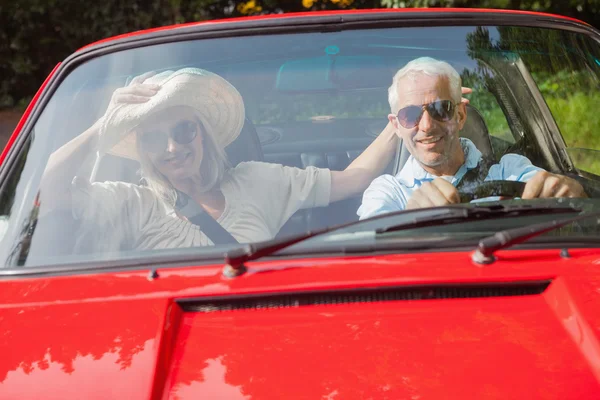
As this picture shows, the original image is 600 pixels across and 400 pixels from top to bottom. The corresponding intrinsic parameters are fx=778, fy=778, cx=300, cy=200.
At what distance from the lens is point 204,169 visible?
2.32m

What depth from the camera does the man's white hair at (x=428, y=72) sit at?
7.93ft

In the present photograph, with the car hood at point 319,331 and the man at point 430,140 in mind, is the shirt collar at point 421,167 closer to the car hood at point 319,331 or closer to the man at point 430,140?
the man at point 430,140

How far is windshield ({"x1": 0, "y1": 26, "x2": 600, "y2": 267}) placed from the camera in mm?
2188

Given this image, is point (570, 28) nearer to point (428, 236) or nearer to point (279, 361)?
point (428, 236)

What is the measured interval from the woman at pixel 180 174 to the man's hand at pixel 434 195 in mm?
216

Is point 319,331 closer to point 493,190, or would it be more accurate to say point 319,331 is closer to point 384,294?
point 384,294

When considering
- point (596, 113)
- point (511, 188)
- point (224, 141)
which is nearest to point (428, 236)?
point (511, 188)

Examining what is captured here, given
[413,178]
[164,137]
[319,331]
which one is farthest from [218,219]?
[319,331]

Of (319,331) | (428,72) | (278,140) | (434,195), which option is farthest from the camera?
(278,140)

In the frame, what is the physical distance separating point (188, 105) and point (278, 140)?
378 millimetres

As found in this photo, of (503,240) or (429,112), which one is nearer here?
(503,240)

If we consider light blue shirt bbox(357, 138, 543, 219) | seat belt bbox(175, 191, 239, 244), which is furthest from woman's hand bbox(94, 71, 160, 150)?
light blue shirt bbox(357, 138, 543, 219)

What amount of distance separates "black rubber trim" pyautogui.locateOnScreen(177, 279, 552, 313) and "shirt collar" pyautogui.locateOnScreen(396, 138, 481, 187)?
2.09 feet

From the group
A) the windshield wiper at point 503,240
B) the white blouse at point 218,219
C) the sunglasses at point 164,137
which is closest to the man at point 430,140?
the white blouse at point 218,219
